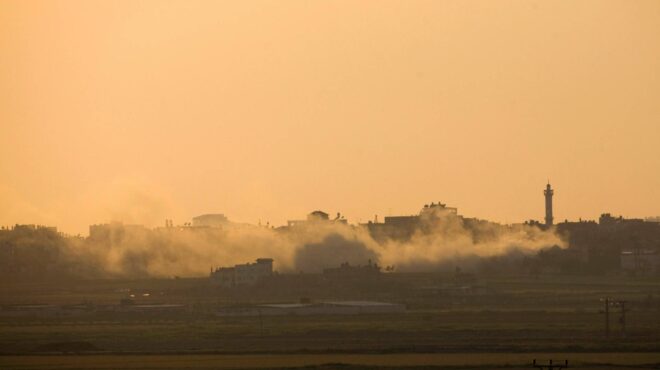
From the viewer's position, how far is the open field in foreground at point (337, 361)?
67875 mm

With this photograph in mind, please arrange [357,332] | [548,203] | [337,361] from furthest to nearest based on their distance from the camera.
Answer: [548,203]
[357,332]
[337,361]

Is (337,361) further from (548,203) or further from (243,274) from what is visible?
(548,203)

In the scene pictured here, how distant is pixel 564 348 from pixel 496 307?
2806 cm

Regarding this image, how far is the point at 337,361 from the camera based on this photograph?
7000 cm

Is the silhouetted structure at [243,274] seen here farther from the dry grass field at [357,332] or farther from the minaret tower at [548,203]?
the minaret tower at [548,203]

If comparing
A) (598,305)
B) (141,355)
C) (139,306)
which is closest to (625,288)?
(598,305)

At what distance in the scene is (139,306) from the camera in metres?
105

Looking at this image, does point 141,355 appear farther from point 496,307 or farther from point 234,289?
point 234,289

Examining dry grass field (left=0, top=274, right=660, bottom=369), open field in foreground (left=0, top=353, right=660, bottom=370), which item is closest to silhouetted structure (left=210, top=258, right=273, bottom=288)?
dry grass field (left=0, top=274, right=660, bottom=369)

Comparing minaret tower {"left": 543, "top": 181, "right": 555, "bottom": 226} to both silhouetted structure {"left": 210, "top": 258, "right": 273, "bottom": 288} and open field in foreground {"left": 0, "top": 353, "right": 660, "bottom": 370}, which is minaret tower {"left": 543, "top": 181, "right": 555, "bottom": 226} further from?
open field in foreground {"left": 0, "top": 353, "right": 660, "bottom": 370}

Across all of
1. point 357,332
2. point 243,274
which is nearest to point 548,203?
point 243,274

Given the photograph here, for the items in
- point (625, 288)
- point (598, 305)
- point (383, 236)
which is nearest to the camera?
point (598, 305)

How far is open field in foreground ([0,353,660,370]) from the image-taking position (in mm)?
67875

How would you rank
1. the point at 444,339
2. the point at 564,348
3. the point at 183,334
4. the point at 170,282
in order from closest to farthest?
1. the point at 564,348
2. the point at 444,339
3. the point at 183,334
4. the point at 170,282
